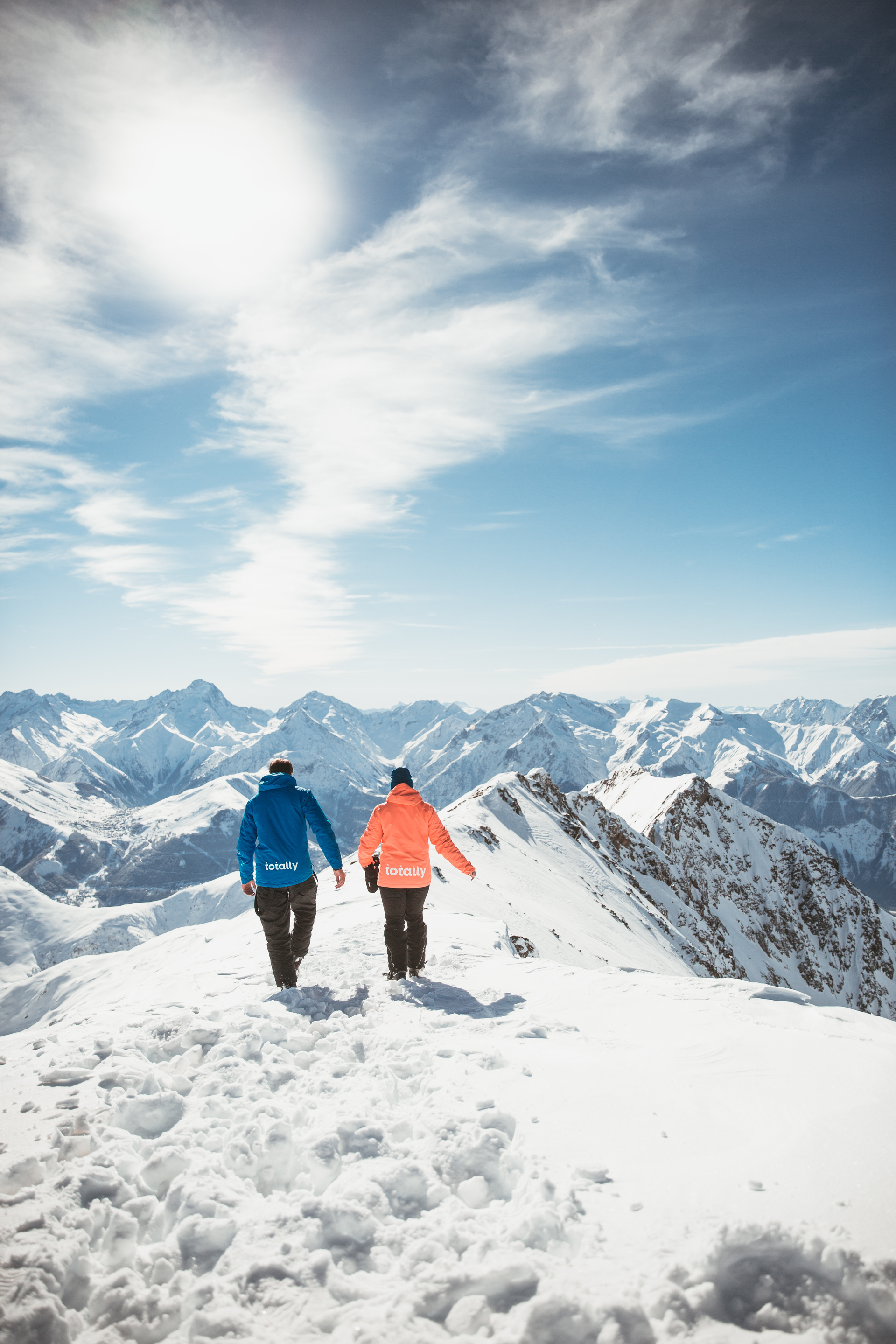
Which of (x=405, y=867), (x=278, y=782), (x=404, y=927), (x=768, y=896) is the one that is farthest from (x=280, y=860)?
(x=768, y=896)

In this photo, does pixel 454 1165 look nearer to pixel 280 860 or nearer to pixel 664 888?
pixel 280 860

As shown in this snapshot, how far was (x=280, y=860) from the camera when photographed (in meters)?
8.79

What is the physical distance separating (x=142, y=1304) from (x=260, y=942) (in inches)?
460

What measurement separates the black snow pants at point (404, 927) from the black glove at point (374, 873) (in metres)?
0.24

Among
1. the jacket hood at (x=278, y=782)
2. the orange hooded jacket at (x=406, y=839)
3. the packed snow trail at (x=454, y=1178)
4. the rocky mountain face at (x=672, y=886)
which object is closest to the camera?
the packed snow trail at (x=454, y=1178)

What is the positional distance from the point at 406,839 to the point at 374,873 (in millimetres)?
1006

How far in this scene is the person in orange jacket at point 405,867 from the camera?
916 centimetres

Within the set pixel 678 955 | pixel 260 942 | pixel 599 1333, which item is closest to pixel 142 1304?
pixel 599 1333

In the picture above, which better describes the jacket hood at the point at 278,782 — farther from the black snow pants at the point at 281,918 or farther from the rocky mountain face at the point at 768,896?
the rocky mountain face at the point at 768,896

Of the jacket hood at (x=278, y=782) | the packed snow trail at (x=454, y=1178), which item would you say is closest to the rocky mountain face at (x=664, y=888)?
the jacket hood at (x=278, y=782)

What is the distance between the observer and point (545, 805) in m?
48.6

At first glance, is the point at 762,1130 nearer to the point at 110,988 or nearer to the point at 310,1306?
the point at 310,1306

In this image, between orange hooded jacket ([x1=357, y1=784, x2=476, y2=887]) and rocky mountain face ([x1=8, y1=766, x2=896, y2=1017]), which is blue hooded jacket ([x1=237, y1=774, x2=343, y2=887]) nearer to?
orange hooded jacket ([x1=357, y1=784, x2=476, y2=887])

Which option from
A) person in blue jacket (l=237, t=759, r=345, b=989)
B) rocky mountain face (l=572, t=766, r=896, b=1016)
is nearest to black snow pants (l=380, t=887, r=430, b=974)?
person in blue jacket (l=237, t=759, r=345, b=989)
